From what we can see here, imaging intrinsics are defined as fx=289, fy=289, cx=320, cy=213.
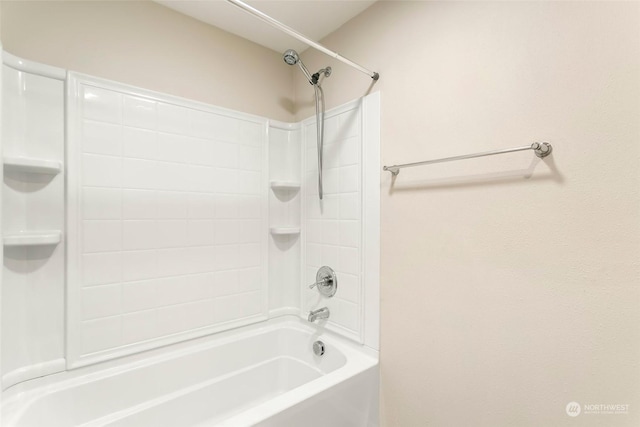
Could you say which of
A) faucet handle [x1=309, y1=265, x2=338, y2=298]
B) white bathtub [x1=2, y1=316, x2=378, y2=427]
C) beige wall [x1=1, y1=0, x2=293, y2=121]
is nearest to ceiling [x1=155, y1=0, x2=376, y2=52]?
beige wall [x1=1, y1=0, x2=293, y2=121]

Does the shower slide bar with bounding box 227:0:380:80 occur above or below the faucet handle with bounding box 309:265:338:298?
above

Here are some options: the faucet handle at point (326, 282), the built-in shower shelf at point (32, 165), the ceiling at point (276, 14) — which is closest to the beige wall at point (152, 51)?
the ceiling at point (276, 14)

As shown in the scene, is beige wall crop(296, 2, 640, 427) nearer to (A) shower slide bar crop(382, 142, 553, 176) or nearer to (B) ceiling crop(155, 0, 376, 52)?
(A) shower slide bar crop(382, 142, 553, 176)

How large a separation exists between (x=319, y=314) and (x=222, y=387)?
68cm

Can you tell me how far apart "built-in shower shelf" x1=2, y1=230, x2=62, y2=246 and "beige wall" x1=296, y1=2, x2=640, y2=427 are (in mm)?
1471

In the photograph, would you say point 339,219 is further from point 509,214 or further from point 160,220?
point 160,220

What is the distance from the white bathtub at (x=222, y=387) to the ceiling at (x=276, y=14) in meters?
1.86

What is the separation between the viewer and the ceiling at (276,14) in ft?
5.05

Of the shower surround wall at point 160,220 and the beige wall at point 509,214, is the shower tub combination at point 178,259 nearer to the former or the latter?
the shower surround wall at point 160,220

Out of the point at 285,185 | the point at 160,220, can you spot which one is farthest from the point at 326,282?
the point at 160,220

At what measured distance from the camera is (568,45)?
926mm

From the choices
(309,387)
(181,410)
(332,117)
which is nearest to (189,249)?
(181,410)

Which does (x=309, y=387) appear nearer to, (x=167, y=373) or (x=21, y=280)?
(x=167, y=373)

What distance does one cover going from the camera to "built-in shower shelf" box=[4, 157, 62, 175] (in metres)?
1.14
